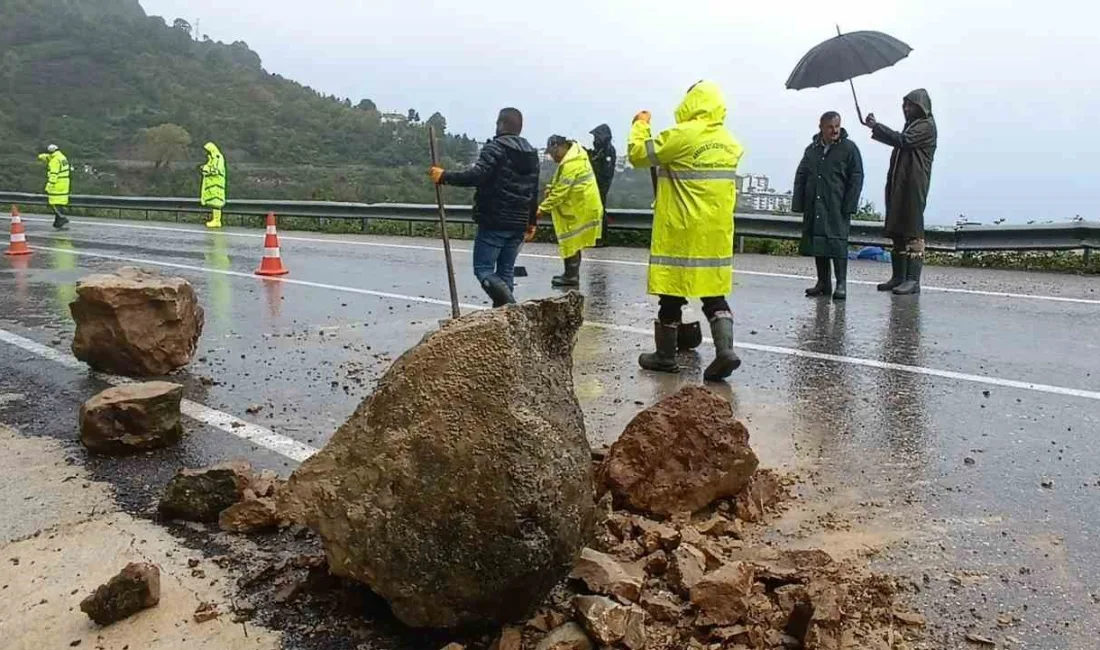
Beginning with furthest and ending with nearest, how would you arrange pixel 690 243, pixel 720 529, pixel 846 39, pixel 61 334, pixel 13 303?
pixel 13 303
pixel 846 39
pixel 61 334
pixel 690 243
pixel 720 529

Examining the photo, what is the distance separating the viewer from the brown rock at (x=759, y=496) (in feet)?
12.8

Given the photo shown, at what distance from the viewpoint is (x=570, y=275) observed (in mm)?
10945

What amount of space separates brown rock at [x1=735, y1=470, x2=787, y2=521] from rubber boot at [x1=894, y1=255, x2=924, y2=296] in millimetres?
6184

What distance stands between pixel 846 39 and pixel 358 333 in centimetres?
499

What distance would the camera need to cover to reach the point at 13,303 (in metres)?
9.61

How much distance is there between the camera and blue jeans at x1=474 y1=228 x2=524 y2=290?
314 inches

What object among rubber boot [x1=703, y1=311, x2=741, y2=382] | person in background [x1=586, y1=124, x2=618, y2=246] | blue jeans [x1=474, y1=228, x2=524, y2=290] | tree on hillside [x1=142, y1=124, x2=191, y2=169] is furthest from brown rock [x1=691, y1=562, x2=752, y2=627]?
tree on hillside [x1=142, y1=124, x2=191, y2=169]

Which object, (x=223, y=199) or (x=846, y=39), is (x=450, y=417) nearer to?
(x=846, y=39)

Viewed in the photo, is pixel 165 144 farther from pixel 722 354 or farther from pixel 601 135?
pixel 722 354

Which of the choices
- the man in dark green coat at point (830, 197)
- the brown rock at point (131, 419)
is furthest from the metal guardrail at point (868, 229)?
the brown rock at point (131, 419)

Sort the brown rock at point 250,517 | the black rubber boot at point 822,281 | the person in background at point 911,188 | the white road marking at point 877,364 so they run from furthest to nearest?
→ the person in background at point 911,188
the black rubber boot at point 822,281
the white road marking at point 877,364
the brown rock at point 250,517

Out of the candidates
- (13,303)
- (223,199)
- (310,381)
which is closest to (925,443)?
(310,381)

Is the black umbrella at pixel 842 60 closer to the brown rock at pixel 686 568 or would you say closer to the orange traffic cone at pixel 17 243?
the brown rock at pixel 686 568

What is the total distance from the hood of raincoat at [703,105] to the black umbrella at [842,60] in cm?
274
